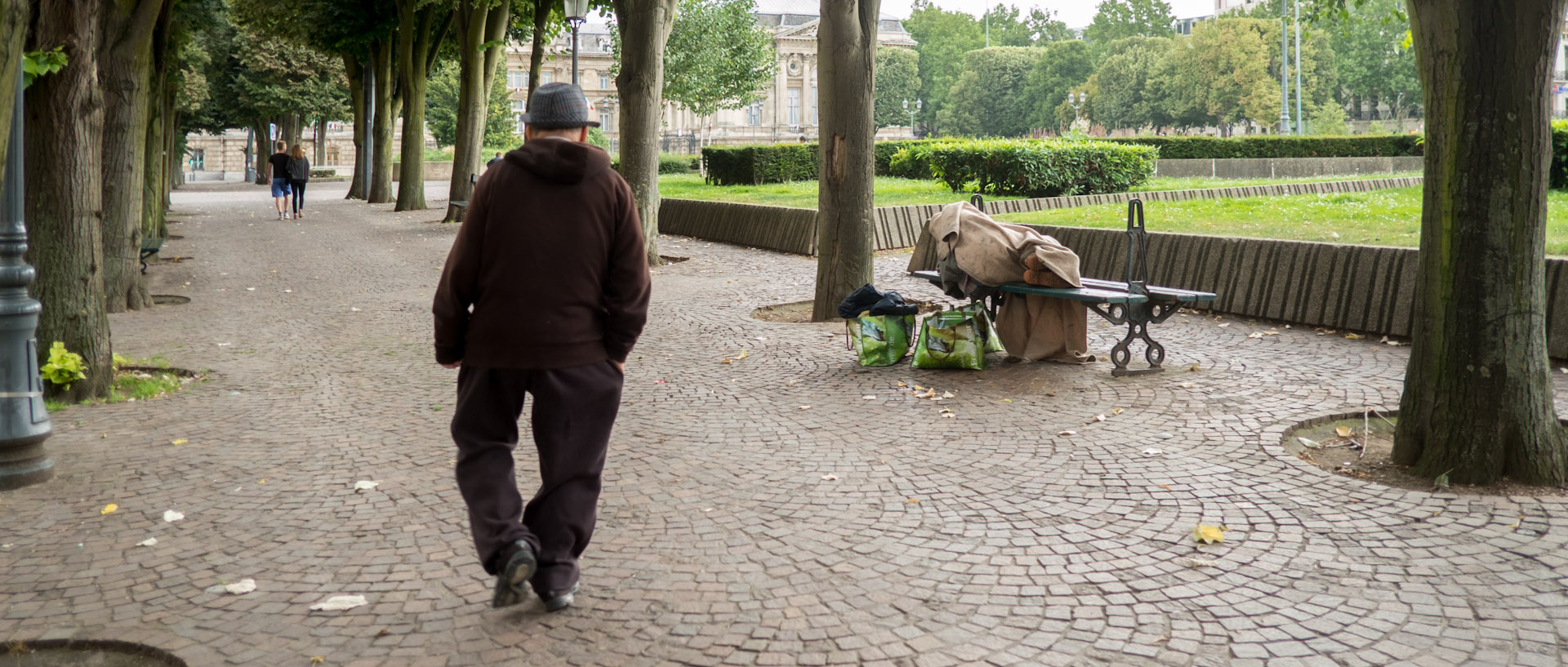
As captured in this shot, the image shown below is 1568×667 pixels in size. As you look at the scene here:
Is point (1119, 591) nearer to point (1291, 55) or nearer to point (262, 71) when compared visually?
point (262, 71)

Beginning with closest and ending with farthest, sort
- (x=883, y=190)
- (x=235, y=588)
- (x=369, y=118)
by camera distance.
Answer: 1. (x=235, y=588)
2. (x=883, y=190)
3. (x=369, y=118)

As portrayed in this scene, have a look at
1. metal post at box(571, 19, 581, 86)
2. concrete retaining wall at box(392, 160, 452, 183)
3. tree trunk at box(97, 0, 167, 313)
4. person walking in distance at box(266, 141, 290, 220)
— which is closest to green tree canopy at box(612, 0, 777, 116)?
concrete retaining wall at box(392, 160, 452, 183)

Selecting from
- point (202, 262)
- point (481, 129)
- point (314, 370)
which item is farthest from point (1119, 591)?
point (481, 129)

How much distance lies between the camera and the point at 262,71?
50688 mm

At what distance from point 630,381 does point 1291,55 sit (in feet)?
251

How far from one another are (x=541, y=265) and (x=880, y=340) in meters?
4.96

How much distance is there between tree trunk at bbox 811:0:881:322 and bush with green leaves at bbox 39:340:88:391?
219 inches

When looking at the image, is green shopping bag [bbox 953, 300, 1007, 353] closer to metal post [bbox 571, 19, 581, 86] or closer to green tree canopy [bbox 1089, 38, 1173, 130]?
metal post [bbox 571, 19, 581, 86]

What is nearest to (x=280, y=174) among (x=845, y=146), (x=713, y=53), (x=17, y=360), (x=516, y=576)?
(x=845, y=146)

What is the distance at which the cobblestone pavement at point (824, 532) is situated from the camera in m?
3.84

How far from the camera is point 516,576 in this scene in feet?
12.6

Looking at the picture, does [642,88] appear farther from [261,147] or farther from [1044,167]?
[261,147]

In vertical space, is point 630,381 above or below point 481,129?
below

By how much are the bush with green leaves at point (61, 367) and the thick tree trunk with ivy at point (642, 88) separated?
7.47 m
